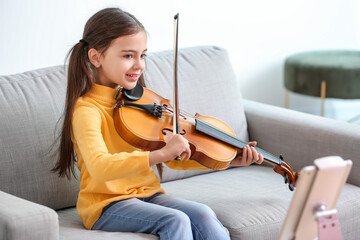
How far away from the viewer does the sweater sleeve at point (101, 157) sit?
1.59 m

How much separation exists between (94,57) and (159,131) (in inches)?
12.8

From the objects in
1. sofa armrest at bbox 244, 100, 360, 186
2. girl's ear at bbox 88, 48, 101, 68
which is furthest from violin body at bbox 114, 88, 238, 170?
sofa armrest at bbox 244, 100, 360, 186

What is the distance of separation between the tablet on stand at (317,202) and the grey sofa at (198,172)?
1.79ft

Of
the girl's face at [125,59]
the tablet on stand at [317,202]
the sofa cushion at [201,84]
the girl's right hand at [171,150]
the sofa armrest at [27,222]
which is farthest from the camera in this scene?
the sofa cushion at [201,84]

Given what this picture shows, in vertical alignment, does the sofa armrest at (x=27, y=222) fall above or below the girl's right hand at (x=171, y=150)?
below

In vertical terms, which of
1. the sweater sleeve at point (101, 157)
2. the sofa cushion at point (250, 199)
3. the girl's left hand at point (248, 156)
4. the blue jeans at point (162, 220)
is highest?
the sweater sleeve at point (101, 157)

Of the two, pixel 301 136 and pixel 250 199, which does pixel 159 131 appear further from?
pixel 301 136

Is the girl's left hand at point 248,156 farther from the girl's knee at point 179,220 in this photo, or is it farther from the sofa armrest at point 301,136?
the sofa armrest at point 301,136

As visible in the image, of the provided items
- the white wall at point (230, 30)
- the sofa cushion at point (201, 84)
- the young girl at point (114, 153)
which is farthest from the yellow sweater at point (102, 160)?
the white wall at point (230, 30)

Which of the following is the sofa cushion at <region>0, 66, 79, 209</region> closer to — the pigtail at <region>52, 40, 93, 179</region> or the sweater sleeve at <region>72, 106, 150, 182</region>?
the pigtail at <region>52, 40, 93, 179</region>

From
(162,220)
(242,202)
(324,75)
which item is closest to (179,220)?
(162,220)

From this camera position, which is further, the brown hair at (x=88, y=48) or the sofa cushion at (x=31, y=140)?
the sofa cushion at (x=31, y=140)

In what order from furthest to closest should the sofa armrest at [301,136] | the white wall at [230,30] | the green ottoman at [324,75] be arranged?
the green ottoman at [324,75] → the white wall at [230,30] → the sofa armrest at [301,136]

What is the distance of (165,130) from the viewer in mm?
1677
